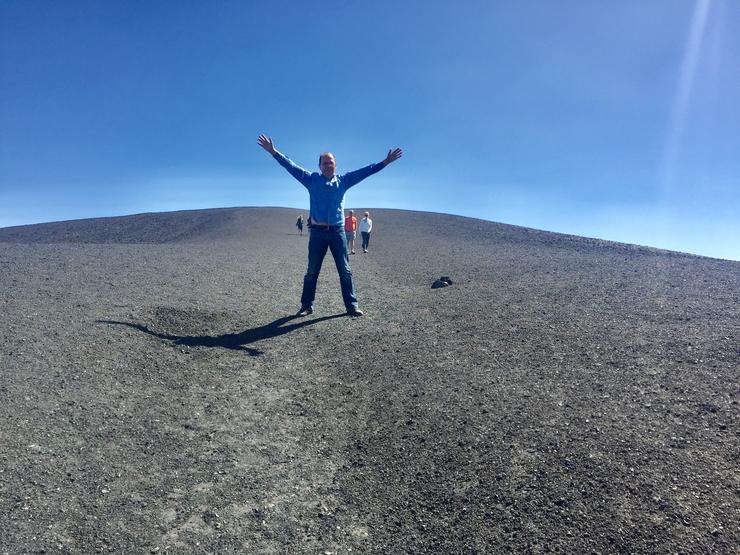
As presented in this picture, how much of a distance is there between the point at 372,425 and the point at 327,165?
4.12 m

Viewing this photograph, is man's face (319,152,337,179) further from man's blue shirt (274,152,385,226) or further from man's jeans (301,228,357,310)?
man's jeans (301,228,357,310)

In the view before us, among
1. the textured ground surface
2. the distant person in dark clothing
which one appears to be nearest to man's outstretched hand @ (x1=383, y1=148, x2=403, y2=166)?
the distant person in dark clothing

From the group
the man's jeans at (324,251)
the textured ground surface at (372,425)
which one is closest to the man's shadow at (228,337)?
the textured ground surface at (372,425)

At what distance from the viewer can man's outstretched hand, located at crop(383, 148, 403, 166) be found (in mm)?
7188

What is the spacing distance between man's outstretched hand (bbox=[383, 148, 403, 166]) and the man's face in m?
0.73

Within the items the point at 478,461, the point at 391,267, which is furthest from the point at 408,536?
the point at 391,267

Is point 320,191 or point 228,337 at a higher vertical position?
point 320,191

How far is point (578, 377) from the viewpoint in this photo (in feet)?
15.2

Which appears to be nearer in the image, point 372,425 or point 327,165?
point 372,425

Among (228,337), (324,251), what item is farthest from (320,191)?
(228,337)

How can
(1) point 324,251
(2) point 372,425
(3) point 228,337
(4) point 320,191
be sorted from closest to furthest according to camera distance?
(2) point 372,425
(3) point 228,337
(4) point 320,191
(1) point 324,251

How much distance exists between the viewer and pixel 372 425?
13.5 ft

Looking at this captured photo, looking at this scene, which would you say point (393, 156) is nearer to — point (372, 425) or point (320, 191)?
point (320, 191)

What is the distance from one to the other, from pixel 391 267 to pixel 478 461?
11830 mm
